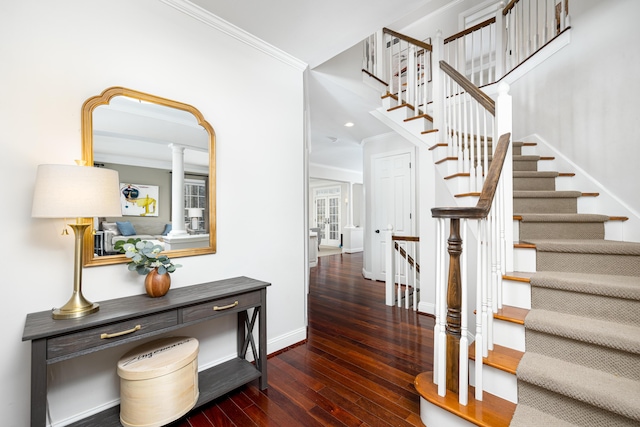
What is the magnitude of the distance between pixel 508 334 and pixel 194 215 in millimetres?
2124

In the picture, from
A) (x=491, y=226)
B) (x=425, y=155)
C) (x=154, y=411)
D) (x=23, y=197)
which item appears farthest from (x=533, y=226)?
(x=23, y=197)

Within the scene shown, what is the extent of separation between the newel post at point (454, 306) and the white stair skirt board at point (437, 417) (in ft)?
0.39

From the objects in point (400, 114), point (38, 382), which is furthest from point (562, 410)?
point (400, 114)

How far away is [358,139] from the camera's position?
5.27m

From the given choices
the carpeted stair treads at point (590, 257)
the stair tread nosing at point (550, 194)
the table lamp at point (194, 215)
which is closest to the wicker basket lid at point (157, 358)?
the table lamp at point (194, 215)

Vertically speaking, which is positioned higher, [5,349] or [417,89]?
[417,89]

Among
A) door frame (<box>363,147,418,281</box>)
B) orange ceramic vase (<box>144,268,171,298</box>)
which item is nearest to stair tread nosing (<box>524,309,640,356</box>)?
orange ceramic vase (<box>144,268,171,298</box>)

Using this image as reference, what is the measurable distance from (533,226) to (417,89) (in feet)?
6.37

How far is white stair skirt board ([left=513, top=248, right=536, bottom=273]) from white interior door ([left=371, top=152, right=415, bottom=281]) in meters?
2.63

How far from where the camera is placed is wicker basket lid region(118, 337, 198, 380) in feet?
4.39

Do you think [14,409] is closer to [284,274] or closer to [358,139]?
[284,274]

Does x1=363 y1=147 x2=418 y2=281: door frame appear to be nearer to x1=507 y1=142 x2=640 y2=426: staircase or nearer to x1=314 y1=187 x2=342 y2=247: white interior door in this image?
x1=507 y1=142 x2=640 y2=426: staircase

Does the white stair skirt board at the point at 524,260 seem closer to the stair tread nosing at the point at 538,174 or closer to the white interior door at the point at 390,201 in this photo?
the stair tread nosing at the point at 538,174

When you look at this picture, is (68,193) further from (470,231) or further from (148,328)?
(470,231)
